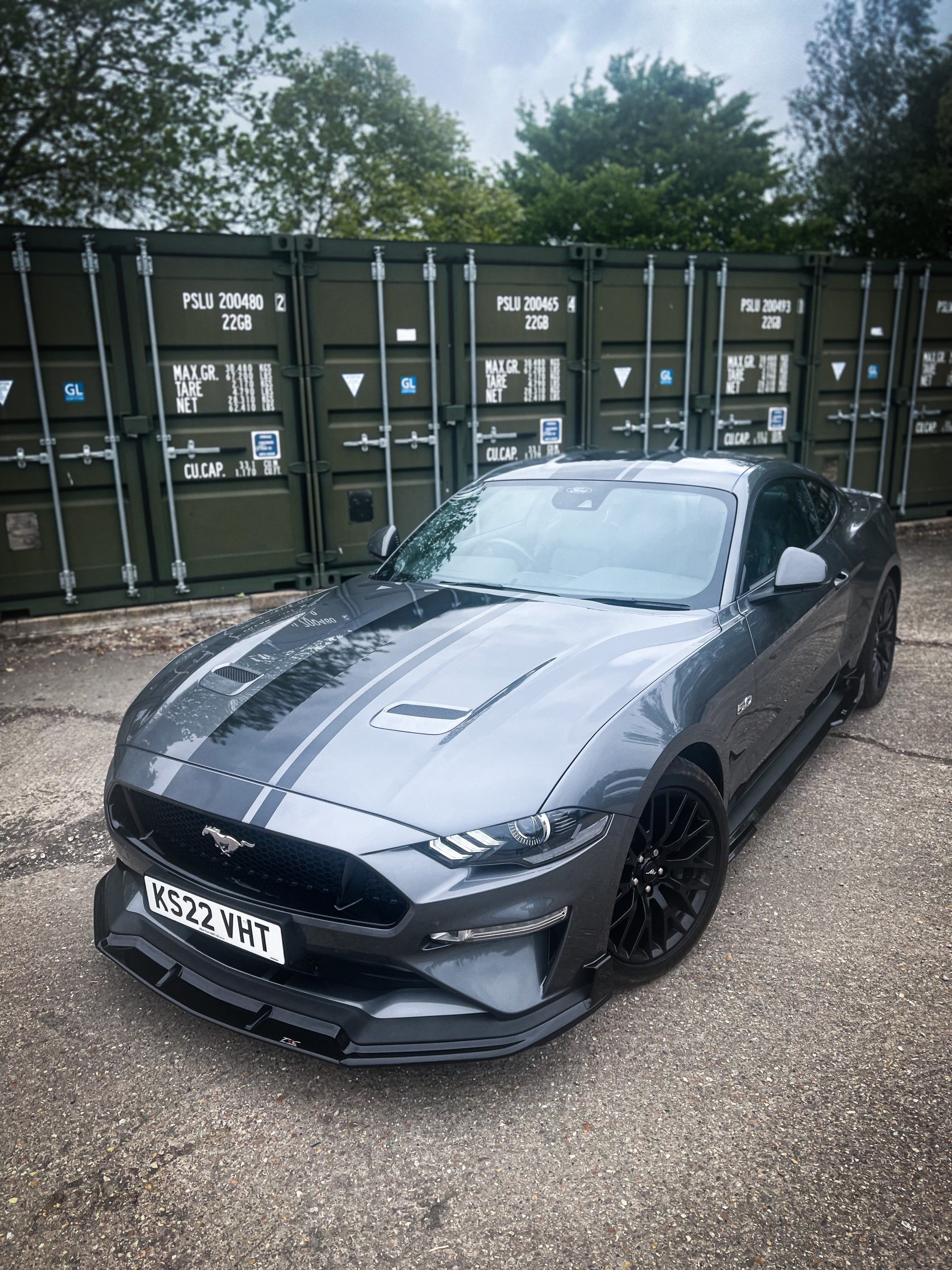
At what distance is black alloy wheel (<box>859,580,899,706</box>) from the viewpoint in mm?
4734

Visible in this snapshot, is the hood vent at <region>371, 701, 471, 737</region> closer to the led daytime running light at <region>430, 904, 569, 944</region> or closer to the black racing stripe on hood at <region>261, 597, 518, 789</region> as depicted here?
the black racing stripe on hood at <region>261, 597, 518, 789</region>

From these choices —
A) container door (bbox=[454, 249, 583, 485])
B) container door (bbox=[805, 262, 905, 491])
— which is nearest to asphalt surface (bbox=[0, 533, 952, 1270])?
container door (bbox=[454, 249, 583, 485])

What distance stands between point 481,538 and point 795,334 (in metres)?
7.03

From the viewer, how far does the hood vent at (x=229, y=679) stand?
8.79ft

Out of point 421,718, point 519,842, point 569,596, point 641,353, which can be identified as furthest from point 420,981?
point 641,353

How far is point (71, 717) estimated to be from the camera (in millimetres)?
5133

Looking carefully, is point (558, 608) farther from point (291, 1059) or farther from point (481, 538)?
point (291, 1059)

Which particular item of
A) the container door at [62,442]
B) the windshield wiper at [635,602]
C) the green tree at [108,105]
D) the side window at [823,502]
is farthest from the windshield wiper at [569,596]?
the green tree at [108,105]

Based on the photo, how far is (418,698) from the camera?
247cm

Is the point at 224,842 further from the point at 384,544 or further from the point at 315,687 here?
the point at 384,544

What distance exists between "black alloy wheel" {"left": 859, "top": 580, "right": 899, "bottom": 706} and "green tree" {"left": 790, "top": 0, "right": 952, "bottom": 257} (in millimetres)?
23697

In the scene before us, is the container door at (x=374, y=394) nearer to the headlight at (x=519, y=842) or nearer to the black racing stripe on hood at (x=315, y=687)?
the black racing stripe on hood at (x=315, y=687)

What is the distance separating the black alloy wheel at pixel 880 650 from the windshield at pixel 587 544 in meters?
1.80

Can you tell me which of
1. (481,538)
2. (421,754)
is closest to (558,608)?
(481,538)
